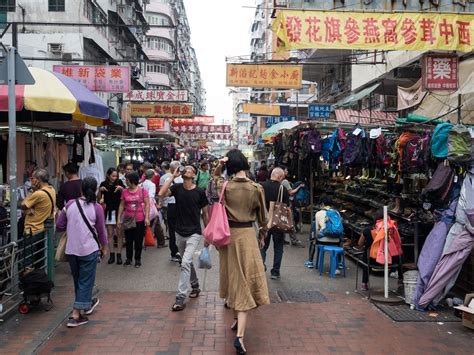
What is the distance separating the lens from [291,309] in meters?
6.11

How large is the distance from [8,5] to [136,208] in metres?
17.5

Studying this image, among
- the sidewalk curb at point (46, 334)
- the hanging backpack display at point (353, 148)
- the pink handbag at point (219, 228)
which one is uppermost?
the hanging backpack display at point (353, 148)

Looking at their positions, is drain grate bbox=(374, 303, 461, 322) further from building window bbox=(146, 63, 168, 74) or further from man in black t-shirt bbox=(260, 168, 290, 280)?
building window bbox=(146, 63, 168, 74)

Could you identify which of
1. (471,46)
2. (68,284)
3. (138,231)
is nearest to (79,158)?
(138,231)

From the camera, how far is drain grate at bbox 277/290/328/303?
21.5 feet

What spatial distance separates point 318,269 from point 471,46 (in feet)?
16.9

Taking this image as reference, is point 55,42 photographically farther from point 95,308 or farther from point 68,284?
point 95,308

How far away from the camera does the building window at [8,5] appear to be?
21188 mm

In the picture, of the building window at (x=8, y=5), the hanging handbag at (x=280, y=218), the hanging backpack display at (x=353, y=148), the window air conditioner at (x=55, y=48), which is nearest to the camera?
the hanging handbag at (x=280, y=218)

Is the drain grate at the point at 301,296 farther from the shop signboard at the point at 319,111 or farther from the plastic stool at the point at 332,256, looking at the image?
the shop signboard at the point at 319,111

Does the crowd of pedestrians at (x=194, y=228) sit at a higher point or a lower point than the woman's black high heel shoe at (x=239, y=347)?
higher

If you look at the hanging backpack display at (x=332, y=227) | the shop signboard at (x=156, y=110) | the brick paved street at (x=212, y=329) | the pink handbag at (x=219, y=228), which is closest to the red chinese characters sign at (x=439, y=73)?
the hanging backpack display at (x=332, y=227)

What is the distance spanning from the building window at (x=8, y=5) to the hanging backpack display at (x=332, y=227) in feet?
63.8

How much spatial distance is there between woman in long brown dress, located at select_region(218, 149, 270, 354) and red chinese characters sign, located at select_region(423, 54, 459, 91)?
7.17 m
